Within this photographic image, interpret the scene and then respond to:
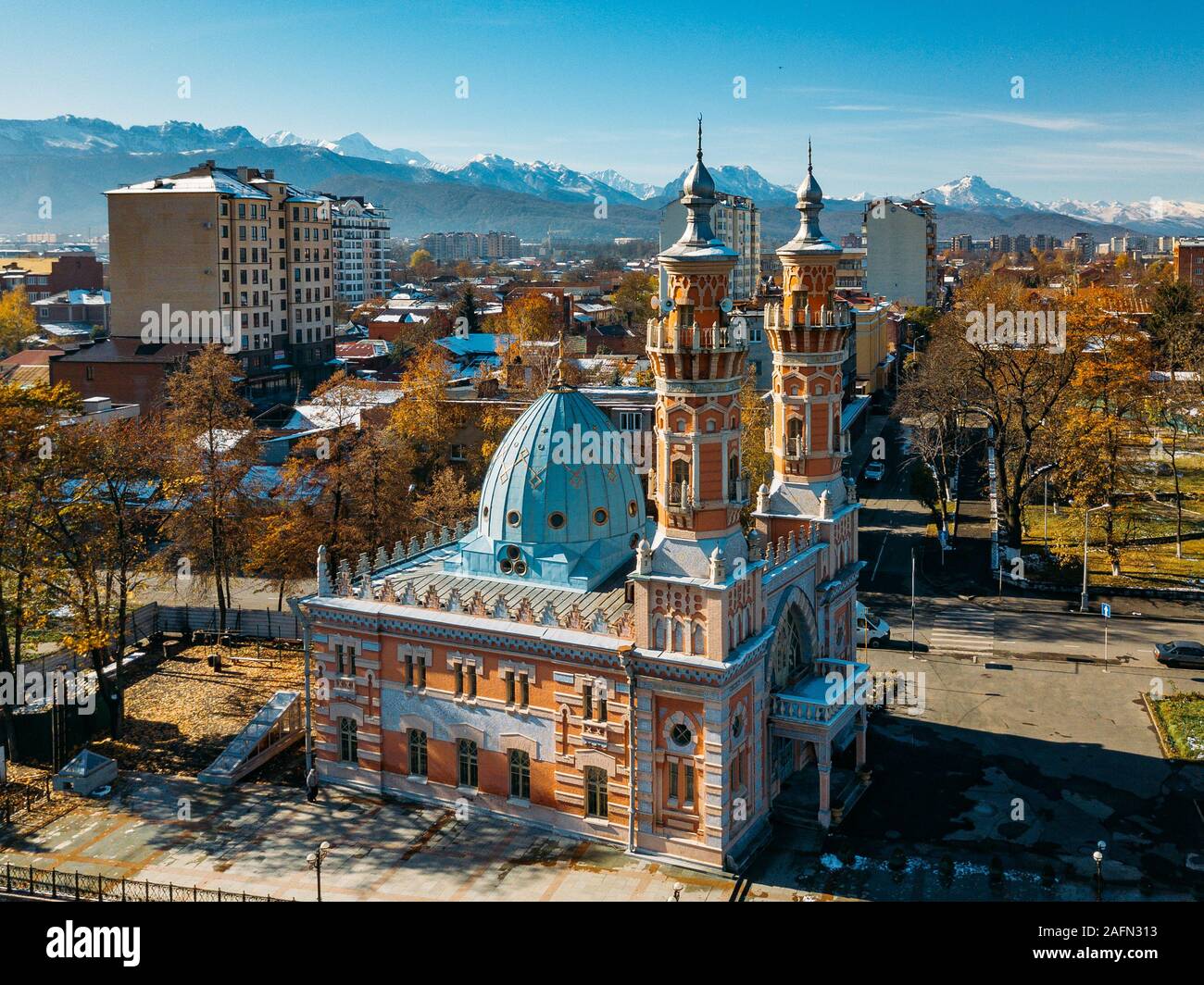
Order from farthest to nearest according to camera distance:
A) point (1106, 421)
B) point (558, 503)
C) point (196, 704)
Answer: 1. point (1106, 421)
2. point (196, 704)
3. point (558, 503)

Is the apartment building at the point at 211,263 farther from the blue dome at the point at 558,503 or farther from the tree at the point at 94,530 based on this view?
the blue dome at the point at 558,503

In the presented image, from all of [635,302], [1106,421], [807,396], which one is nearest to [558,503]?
[807,396]

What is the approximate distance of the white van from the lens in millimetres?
58797

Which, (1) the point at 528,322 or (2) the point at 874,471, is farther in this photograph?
(1) the point at 528,322

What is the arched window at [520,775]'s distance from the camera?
39.4 m

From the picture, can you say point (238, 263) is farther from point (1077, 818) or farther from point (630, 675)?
point (1077, 818)

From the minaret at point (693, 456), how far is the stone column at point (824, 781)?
5285 mm

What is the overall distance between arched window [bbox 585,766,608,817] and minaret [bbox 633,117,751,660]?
4.70 metres

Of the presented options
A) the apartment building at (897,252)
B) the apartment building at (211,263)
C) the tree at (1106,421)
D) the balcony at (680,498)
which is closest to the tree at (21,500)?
the balcony at (680,498)

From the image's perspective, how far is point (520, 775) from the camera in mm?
39531

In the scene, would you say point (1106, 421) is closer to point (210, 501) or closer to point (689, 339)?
point (689, 339)

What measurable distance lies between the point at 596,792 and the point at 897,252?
155129mm

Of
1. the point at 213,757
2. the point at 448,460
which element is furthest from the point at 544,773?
the point at 448,460

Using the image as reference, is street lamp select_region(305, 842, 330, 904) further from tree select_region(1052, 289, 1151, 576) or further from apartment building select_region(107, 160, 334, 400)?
apartment building select_region(107, 160, 334, 400)
